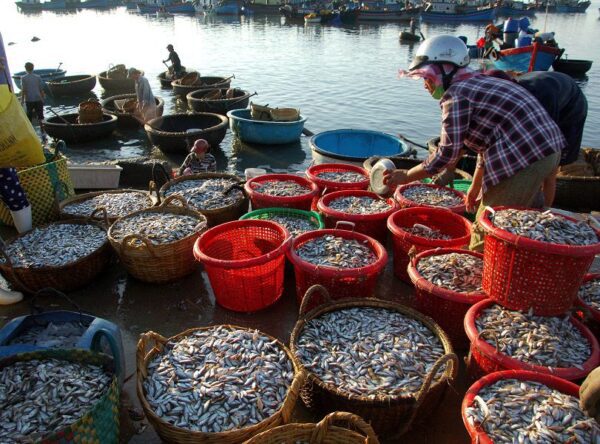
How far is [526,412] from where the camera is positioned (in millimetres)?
2457

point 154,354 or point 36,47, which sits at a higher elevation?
point 36,47

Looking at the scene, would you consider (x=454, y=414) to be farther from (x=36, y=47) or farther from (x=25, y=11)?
(x=25, y=11)

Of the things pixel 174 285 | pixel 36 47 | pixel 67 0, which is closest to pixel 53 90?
pixel 174 285

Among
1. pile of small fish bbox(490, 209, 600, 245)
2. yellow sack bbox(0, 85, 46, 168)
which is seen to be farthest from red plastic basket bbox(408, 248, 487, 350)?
yellow sack bbox(0, 85, 46, 168)

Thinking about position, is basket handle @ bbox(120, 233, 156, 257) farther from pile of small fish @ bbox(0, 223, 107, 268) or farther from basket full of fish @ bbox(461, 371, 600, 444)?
basket full of fish @ bbox(461, 371, 600, 444)

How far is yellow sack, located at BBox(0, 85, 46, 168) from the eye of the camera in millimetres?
3965

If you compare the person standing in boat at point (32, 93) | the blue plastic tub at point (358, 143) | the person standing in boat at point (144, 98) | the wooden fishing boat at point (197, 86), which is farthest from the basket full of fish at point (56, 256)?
the wooden fishing boat at point (197, 86)

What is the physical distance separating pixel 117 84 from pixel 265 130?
34.2 ft

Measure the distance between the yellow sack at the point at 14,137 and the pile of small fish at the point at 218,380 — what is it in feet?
8.28

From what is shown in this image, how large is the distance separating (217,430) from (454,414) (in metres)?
1.74

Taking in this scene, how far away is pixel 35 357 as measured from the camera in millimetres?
2791

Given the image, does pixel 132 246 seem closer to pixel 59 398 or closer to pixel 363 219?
pixel 59 398

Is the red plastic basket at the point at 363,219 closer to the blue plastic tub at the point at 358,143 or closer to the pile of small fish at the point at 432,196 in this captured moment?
the pile of small fish at the point at 432,196

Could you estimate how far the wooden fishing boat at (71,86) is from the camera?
18.0 meters
